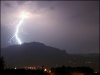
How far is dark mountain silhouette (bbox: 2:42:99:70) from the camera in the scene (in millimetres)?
101294

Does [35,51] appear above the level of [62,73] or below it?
above

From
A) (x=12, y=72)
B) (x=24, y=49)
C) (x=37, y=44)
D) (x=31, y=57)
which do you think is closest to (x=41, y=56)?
(x=31, y=57)

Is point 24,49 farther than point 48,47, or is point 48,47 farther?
point 48,47

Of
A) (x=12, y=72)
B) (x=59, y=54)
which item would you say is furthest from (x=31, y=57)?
(x=12, y=72)

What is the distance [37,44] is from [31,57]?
99.2 ft

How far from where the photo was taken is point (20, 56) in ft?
385

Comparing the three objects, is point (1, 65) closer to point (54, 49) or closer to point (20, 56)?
point (20, 56)

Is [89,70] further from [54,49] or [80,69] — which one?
[54,49]

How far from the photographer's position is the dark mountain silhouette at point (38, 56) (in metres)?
101

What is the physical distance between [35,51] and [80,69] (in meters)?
86.0

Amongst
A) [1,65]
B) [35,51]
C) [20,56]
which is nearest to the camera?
[1,65]

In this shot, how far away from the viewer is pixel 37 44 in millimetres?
142875

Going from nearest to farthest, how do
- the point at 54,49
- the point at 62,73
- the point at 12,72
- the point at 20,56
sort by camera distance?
the point at 12,72 < the point at 62,73 < the point at 20,56 < the point at 54,49

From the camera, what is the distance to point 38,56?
115312mm
